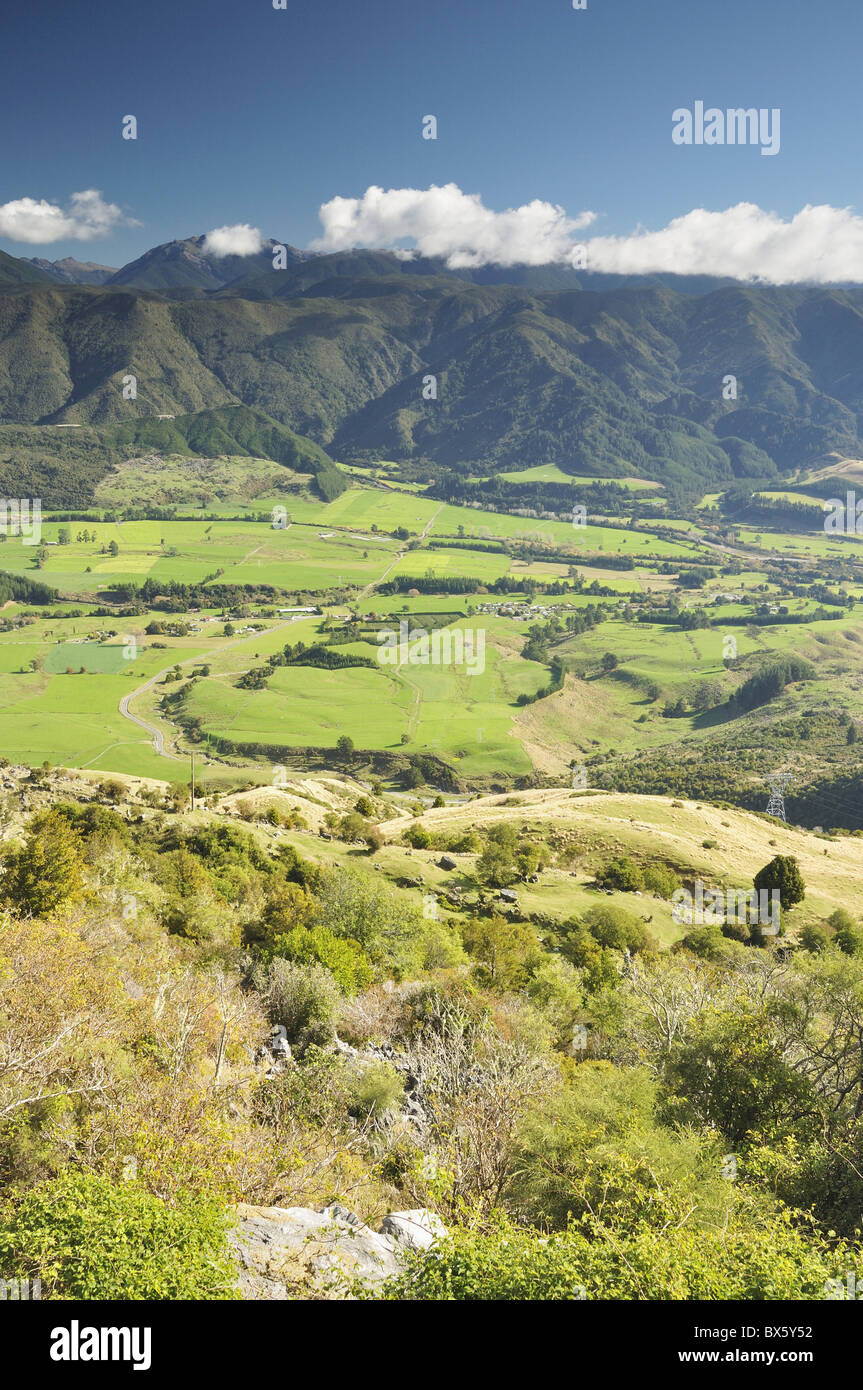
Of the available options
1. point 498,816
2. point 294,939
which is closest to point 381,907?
point 294,939

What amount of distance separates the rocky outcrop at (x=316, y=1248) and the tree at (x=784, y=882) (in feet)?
188

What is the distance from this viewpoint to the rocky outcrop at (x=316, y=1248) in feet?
44.2

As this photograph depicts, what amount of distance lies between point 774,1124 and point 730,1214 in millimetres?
6567

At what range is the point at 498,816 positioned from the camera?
3243 inches

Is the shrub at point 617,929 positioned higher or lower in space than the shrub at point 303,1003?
lower

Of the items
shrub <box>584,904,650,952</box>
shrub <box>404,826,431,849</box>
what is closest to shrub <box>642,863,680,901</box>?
shrub <box>584,904,650,952</box>

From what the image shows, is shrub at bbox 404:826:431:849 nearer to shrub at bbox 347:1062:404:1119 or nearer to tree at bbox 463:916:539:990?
tree at bbox 463:916:539:990

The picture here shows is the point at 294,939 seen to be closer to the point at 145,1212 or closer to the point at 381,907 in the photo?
the point at 381,907

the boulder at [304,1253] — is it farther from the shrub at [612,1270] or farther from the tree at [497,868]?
the tree at [497,868]

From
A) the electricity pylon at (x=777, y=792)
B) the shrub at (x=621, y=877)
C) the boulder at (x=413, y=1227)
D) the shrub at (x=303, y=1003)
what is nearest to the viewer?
the boulder at (x=413, y=1227)

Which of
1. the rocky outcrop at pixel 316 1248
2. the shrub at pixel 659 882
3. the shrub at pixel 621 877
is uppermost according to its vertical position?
the rocky outcrop at pixel 316 1248

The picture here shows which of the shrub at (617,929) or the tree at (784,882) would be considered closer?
the shrub at (617,929)

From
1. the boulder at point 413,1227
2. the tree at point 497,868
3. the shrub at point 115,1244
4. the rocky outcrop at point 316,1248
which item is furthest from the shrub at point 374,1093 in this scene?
the tree at point 497,868

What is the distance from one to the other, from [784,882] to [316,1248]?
2391 inches
